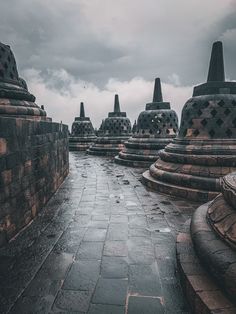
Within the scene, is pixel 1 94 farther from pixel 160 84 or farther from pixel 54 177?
pixel 160 84

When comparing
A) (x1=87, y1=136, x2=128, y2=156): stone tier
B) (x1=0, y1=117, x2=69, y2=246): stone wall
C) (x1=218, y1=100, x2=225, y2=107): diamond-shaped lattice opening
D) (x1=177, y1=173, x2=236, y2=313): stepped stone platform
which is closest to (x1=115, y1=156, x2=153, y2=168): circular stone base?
(x1=87, y1=136, x2=128, y2=156): stone tier

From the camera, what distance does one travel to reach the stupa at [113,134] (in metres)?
16.5

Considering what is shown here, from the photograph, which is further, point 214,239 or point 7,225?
point 7,225

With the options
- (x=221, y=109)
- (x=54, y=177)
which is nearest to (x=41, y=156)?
(x=54, y=177)

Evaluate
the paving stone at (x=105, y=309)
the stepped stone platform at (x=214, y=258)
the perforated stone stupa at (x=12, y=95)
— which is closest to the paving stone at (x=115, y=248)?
the stepped stone platform at (x=214, y=258)

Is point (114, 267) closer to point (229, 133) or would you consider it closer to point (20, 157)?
point (20, 157)

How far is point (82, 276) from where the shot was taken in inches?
107

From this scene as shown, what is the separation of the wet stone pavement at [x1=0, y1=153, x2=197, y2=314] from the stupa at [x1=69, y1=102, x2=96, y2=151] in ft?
50.8

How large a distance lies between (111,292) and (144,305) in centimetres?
38

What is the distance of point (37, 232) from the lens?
3924 millimetres

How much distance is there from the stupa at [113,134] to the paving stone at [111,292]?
1382cm

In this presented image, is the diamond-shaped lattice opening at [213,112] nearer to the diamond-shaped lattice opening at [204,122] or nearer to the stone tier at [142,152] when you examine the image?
the diamond-shaped lattice opening at [204,122]

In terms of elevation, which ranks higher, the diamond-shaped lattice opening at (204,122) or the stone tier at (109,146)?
the diamond-shaped lattice opening at (204,122)

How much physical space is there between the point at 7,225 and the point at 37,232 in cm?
54
